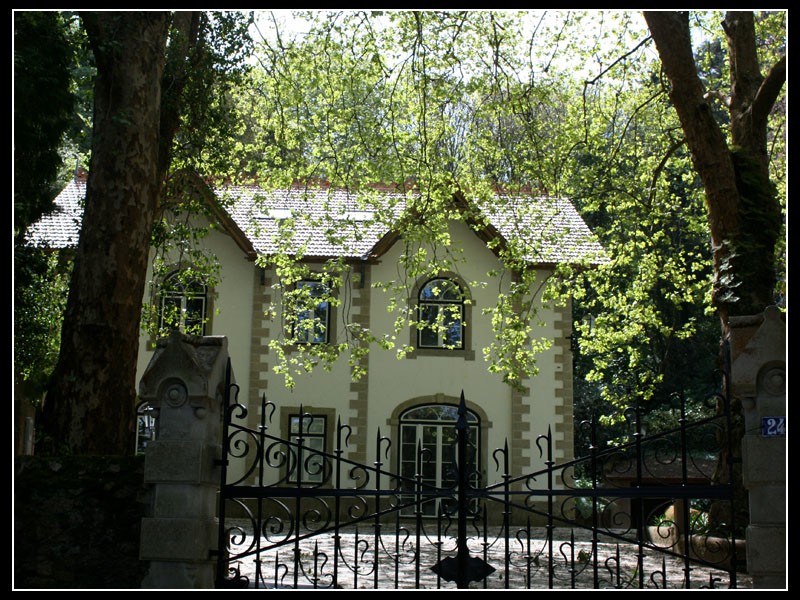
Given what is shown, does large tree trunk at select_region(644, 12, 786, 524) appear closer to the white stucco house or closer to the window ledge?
the white stucco house

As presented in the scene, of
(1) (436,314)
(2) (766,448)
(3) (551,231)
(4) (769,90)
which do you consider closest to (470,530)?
(1) (436,314)

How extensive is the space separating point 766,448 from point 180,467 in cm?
416

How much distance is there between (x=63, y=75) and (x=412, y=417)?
14630 mm

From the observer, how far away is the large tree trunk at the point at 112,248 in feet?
27.2

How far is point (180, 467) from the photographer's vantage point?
646cm

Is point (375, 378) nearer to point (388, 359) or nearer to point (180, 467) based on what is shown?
point (388, 359)

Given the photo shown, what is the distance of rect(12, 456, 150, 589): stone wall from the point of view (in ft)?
21.5

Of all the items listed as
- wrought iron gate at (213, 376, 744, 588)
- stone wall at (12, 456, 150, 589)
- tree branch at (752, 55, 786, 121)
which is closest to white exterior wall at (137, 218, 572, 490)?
wrought iron gate at (213, 376, 744, 588)

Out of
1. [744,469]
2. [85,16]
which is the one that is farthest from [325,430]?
[744,469]

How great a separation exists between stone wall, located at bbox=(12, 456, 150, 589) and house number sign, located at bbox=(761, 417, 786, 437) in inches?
175

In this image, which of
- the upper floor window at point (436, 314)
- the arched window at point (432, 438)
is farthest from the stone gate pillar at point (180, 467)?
the upper floor window at point (436, 314)

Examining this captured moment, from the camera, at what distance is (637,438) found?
22.0 ft

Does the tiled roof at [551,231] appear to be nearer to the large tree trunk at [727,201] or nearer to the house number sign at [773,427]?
the large tree trunk at [727,201]
